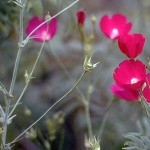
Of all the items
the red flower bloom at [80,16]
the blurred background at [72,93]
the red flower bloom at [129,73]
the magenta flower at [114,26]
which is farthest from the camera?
the blurred background at [72,93]

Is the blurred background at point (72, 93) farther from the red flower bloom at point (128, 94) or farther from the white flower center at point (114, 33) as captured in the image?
the red flower bloom at point (128, 94)

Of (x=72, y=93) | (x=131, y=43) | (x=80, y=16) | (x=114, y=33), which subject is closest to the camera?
(x=131, y=43)

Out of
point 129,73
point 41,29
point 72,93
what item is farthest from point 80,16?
point 72,93

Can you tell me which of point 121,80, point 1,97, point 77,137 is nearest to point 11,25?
point 1,97

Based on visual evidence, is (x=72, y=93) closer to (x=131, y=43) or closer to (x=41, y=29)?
(x=41, y=29)

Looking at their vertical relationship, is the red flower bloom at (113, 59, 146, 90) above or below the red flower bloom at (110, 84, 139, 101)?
above

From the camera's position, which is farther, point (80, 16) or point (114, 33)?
point (114, 33)

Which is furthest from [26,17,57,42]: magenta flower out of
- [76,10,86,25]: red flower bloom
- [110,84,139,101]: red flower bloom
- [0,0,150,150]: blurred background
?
[110,84,139,101]: red flower bloom

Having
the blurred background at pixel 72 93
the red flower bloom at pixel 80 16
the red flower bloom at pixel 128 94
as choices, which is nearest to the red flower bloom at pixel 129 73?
the red flower bloom at pixel 128 94

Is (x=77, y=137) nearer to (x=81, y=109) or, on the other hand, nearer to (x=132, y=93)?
(x=81, y=109)

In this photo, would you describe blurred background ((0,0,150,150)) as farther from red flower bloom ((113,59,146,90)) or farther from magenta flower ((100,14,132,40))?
red flower bloom ((113,59,146,90))
